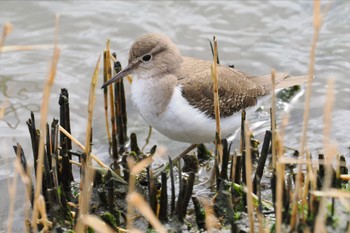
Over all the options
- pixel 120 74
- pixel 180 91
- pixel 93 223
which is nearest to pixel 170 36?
pixel 120 74

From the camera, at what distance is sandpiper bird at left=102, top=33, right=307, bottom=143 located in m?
6.22

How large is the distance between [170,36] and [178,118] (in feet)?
12.0

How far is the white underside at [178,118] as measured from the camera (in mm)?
6168

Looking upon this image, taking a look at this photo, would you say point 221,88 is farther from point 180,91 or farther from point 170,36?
point 170,36

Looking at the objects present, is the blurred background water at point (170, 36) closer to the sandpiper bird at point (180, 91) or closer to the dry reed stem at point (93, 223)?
the sandpiper bird at point (180, 91)

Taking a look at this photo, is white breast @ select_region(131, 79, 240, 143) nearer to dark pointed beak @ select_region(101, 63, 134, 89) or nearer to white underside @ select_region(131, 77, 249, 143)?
white underside @ select_region(131, 77, 249, 143)

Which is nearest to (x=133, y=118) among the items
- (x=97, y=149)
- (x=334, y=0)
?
(x=97, y=149)

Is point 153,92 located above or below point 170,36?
below

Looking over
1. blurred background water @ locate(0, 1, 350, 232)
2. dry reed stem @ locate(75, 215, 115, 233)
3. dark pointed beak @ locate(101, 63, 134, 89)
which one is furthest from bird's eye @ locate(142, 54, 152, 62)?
dry reed stem @ locate(75, 215, 115, 233)

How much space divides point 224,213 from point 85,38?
478 centimetres

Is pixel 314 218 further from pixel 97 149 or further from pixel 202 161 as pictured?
pixel 97 149

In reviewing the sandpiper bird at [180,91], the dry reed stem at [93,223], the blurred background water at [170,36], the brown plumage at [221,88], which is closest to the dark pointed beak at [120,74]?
the sandpiper bird at [180,91]

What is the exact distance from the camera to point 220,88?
6586 mm

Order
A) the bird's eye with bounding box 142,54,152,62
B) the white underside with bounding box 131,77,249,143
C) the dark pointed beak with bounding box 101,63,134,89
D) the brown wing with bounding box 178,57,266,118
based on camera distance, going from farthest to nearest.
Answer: the bird's eye with bounding box 142,54,152,62 → the dark pointed beak with bounding box 101,63,134,89 → the brown wing with bounding box 178,57,266,118 → the white underside with bounding box 131,77,249,143
